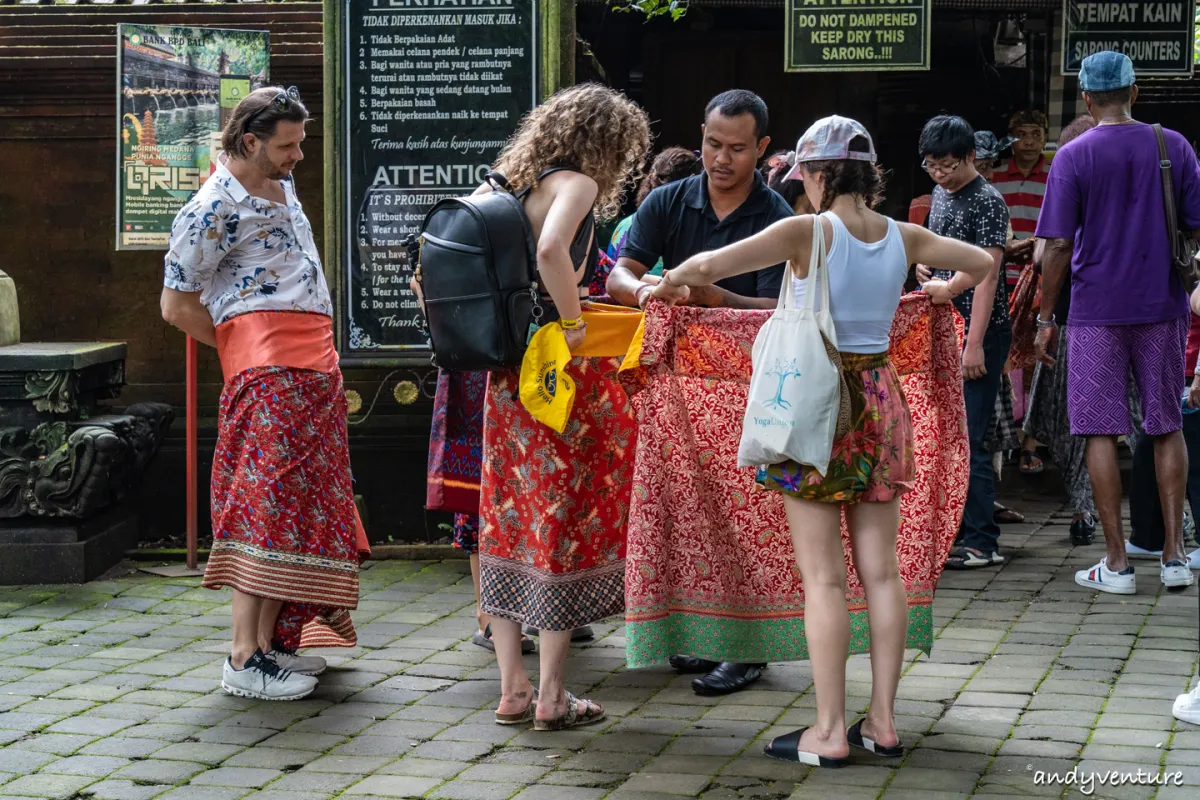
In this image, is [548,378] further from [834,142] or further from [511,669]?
[834,142]

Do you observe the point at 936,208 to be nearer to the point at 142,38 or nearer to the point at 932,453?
the point at 932,453

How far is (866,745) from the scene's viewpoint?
457cm

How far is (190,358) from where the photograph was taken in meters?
7.52

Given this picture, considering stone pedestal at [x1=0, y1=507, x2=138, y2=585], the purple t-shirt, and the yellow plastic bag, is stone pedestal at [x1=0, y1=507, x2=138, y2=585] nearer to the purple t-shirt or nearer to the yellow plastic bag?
the yellow plastic bag

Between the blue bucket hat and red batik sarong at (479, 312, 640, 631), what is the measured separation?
277 cm

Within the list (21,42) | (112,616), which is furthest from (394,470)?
(21,42)

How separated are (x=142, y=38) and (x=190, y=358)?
60.8 inches

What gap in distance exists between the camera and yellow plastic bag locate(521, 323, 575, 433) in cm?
468

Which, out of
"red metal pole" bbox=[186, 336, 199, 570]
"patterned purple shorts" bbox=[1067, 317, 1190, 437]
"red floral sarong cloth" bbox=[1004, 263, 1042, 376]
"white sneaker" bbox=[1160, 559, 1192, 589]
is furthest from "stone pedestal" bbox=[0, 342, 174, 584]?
"white sneaker" bbox=[1160, 559, 1192, 589]

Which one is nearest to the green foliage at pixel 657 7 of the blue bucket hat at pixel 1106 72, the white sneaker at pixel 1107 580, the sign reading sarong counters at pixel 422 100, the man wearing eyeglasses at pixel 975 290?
the sign reading sarong counters at pixel 422 100

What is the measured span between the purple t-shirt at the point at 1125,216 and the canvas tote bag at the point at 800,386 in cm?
280

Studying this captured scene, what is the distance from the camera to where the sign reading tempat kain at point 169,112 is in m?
7.52

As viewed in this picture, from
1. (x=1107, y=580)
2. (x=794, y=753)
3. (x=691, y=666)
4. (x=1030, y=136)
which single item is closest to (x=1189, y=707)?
(x=794, y=753)

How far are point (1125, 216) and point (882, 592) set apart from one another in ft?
9.83
